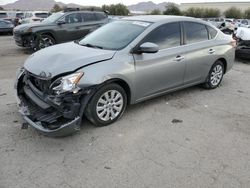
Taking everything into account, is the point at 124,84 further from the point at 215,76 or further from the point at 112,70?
the point at 215,76

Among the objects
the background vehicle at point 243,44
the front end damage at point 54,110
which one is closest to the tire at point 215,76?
the front end damage at point 54,110

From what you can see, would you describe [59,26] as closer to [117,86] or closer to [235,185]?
[117,86]

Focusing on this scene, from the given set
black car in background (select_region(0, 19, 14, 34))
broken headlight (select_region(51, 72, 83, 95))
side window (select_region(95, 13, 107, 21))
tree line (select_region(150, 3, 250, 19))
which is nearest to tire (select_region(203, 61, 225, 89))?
broken headlight (select_region(51, 72, 83, 95))

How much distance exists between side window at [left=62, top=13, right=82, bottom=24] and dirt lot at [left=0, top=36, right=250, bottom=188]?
23.6 feet

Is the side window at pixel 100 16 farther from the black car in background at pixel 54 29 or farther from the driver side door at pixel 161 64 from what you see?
the driver side door at pixel 161 64

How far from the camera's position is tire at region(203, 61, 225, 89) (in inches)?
240

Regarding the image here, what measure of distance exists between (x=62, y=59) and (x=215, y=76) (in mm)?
3639

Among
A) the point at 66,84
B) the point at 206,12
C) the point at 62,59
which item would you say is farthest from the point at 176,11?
the point at 66,84

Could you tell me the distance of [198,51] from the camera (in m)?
5.53

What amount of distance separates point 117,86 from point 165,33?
1.46m

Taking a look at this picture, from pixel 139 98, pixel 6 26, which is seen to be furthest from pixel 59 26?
pixel 6 26

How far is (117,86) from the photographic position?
4.28 m

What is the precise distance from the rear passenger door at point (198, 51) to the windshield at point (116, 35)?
1.03 metres

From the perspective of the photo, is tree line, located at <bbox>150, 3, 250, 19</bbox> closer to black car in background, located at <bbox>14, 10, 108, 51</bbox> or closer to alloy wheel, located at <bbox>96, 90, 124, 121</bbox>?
black car in background, located at <bbox>14, 10, 108, 51</bbox>
